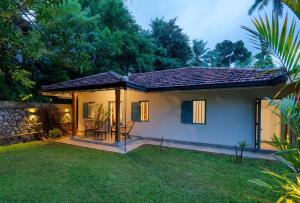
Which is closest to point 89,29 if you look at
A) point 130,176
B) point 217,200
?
point 130,176

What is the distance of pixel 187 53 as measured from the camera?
2600 cm

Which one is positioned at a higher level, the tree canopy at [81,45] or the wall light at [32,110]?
the tree canopy at [81,45]

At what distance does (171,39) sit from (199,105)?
17.6m

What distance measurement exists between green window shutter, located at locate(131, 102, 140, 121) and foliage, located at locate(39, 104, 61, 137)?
14.9 feet

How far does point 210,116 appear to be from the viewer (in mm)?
9609

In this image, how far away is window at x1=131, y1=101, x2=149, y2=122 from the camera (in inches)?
455

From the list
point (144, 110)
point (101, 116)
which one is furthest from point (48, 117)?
point (144, 110)

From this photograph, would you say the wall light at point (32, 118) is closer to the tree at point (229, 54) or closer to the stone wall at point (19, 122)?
the stone wall at point (19, 122)

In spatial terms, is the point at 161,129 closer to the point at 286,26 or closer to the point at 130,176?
the point at 130,176

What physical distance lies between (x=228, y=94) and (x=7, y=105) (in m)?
10.9

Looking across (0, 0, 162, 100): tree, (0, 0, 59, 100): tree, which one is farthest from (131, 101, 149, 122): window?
(0, 0, 59, 100): tree

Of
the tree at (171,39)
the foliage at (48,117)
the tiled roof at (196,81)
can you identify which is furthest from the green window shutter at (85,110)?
the tree at (171,39)

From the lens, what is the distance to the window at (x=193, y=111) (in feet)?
32.6

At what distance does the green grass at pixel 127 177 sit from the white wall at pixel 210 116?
172 centimetres
